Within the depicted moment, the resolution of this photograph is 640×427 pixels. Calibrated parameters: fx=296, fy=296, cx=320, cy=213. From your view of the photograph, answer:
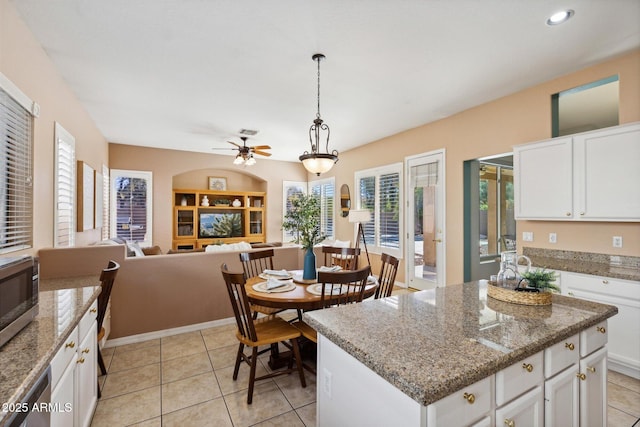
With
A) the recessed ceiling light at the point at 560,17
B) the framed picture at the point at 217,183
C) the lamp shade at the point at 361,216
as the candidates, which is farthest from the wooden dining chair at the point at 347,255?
the framed picture at the point at 217,183

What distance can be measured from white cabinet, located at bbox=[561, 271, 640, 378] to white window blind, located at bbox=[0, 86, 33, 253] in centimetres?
462

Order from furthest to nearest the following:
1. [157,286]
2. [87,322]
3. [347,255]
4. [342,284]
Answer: [347,255], [157,286], [342,284], [87,322]

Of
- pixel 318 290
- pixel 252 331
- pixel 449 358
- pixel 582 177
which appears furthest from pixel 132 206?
pixel 582 177

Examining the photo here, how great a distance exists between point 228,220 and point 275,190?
4.68ft

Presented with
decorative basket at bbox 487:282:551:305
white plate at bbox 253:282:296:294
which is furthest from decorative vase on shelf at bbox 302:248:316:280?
decorative basket at bbox 487:282:551:305

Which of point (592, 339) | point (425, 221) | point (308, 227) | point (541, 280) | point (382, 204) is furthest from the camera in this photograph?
point (382, 204)

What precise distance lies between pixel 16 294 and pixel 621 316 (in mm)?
4034

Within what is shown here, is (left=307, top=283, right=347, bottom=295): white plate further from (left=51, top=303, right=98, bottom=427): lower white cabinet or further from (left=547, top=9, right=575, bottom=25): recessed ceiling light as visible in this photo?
(left=547, top=9, right=575, bottom=25): recessed ceiling light

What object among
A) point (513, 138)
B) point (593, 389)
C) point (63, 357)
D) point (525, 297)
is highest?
point (513, 138)

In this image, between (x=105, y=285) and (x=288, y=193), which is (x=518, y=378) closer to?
(x=105, y=285)

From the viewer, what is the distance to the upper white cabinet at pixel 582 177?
2.59 metres

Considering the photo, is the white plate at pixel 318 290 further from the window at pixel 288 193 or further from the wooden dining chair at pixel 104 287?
the window at pixel 288 193

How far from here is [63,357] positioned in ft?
4.50

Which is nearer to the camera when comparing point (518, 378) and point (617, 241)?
point (518, 378)
